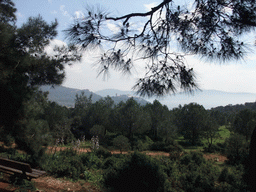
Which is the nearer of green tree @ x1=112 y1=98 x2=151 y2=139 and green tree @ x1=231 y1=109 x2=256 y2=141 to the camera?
green tree @ x1=231 y1=109 x2=256 y2=141

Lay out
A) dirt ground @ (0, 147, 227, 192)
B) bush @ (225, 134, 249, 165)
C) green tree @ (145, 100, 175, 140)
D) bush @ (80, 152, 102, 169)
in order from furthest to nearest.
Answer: green tree @ (145, 100, 175, 140)
bush @ (225, 134, 249, 165)
bush @ (80, 152, 102, 169)
dirt ground @ (0, 147, 227, 192)

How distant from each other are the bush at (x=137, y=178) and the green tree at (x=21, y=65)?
301 centimetres

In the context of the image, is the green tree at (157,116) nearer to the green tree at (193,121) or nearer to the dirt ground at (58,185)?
the green tree at (193,121)

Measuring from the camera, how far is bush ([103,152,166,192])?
444 centimetres

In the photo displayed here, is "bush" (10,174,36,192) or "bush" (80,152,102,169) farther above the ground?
"bush" (10,174,36,192)

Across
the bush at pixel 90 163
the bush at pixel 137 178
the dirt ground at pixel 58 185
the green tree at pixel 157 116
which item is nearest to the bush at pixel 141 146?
the green tree at pixel 157 116

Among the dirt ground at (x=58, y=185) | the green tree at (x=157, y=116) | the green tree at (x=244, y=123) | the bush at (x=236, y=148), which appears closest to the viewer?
the dirt ground at (x=58, y=185)

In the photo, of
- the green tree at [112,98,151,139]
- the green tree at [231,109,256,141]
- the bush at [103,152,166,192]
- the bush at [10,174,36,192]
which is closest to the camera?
the bush at [10,174,36,192]

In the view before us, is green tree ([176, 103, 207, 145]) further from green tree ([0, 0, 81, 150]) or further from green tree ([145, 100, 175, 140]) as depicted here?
green tree ([0, 0, 81, 150])

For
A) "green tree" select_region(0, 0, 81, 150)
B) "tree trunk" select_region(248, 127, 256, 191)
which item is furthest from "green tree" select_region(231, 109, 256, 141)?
"green tree" select_region(0, 0, 81, 150)

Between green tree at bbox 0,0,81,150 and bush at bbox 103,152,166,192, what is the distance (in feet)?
9.86

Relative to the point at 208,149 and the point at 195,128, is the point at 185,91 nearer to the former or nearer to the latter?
the point at 208,149

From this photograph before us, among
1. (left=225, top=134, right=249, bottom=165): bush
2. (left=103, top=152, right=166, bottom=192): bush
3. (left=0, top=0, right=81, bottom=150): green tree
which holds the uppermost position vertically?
(left=0, top=0, right=81, bottom=150): green tree

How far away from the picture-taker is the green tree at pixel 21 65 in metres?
4.27
